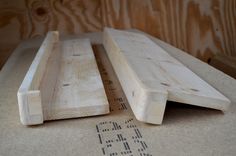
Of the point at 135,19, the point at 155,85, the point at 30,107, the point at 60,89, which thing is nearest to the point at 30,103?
the point at 30,107

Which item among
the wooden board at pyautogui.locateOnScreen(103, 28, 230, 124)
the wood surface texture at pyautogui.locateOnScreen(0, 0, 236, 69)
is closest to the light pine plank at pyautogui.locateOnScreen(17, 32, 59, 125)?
the wooden board at pyautogui.locateOnScreen(103, 28, 230, 124)

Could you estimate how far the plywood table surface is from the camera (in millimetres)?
555

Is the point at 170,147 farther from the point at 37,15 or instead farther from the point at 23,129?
the point at 37,15

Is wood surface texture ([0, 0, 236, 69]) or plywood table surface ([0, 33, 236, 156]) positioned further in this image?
wood surface texture ([0, 0, 236, 69])

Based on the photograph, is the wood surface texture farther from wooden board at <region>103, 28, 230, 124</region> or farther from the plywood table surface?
the plywood table surface

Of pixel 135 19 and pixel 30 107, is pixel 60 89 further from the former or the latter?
pixel 135 19

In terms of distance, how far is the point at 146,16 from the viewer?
165cm

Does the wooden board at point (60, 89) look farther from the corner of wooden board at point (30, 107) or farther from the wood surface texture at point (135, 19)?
the wood surface texture at point (135, 19)

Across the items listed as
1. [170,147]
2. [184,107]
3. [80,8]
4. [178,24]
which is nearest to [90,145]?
[170,147]

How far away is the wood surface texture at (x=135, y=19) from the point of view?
157cm

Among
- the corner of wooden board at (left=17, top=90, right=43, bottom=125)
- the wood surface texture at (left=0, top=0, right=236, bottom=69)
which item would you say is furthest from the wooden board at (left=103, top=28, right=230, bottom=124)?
the wood surface texture at (left=0, top=0, right=236, bottom=69)

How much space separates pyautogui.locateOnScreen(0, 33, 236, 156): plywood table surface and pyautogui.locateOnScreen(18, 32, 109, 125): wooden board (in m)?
0.03

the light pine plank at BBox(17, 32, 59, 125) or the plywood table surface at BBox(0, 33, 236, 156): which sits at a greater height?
the light pine plank at BBox(17, 32, 59, 125)

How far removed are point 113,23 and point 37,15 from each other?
422 mm
